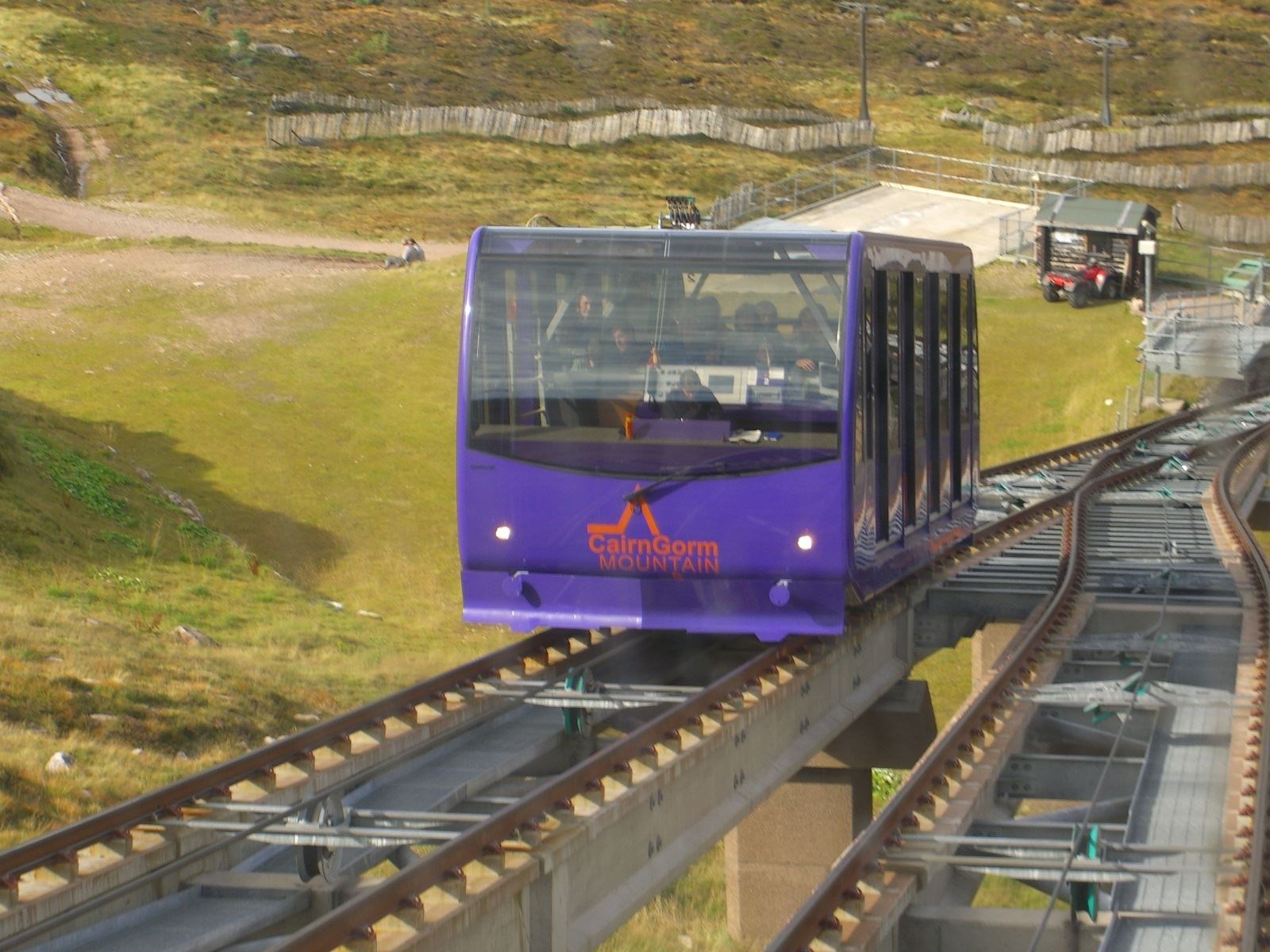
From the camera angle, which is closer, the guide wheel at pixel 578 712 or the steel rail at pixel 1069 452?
the guide wheel at pixel 578 712

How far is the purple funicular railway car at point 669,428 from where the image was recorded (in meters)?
10.9

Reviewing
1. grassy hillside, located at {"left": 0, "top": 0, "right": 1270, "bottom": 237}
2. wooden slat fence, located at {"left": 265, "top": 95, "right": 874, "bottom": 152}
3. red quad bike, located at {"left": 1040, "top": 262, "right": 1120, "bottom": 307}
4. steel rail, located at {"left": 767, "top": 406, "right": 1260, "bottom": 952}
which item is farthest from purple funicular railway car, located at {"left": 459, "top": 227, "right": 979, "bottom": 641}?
wooden slat fence, located at {"left": 265, "top": 95, "right": 874, "bottom": 152}

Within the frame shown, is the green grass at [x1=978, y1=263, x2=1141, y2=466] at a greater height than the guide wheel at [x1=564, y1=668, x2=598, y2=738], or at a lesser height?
greater

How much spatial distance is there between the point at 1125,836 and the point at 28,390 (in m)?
26.5

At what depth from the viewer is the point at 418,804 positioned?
9.16 m

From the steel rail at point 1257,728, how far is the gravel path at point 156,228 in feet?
108

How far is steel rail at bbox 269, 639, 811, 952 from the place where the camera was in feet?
20.7

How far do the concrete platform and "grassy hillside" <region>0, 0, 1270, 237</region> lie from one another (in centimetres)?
569

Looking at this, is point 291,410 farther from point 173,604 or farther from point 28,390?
point 173,604

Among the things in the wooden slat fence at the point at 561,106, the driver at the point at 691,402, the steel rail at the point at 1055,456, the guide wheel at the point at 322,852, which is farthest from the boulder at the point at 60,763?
the wooden slat fence at the point at 561,106

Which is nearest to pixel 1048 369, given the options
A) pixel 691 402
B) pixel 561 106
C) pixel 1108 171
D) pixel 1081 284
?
pixel 1081 284

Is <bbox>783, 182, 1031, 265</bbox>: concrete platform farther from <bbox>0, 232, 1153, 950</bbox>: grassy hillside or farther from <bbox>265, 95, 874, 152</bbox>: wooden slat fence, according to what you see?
<bbox>265, 95, 874, 152</bbox>: wooden slat fence

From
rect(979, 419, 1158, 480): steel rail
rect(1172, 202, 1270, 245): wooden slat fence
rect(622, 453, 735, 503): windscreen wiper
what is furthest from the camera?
rect(979, 419, 1158, 480): steel rail

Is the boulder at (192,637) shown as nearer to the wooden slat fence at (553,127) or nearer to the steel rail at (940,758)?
the steel rail at (940,758)
